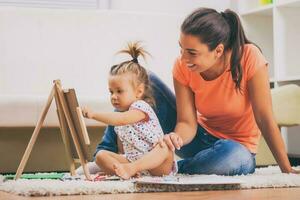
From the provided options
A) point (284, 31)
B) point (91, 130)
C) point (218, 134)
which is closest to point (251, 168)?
point (218, 134)

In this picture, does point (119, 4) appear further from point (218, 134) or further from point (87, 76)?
point (218, 134)

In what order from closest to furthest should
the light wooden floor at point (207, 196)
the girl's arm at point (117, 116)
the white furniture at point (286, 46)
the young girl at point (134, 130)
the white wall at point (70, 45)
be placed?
the light wooden floor at point (207, 196), the girl's arm at point (117, 116), the young girl at point (134, 130), the white wall at point (70, 45), the white furniture at point (286, 46)

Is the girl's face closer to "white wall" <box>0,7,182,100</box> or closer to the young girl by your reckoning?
the young girl

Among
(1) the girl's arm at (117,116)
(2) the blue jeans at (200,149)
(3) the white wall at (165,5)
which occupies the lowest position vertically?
(2) the blue jeans at (200,149)

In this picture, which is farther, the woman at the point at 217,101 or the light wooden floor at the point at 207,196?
the woman at the point at 217,101

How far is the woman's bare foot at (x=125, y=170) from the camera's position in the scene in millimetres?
1780

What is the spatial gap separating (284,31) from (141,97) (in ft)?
5.49

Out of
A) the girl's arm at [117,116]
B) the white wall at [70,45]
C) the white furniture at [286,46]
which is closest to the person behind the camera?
the girl's arm at [117,116]

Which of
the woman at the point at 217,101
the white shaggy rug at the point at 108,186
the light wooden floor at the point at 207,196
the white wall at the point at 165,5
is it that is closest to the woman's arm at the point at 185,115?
the woman at the point at 217,101

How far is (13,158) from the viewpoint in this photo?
2.64 m

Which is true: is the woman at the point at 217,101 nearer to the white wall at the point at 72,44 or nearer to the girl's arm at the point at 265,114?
the girl's arm at the point at 265,114

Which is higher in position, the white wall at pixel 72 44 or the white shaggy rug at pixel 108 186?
the white wall at pixel 72 44

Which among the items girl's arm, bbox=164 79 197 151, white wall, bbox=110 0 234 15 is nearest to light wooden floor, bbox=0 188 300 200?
girl's arm, bbox=164 79 197 151

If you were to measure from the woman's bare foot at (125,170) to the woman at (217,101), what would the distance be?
0.15m
